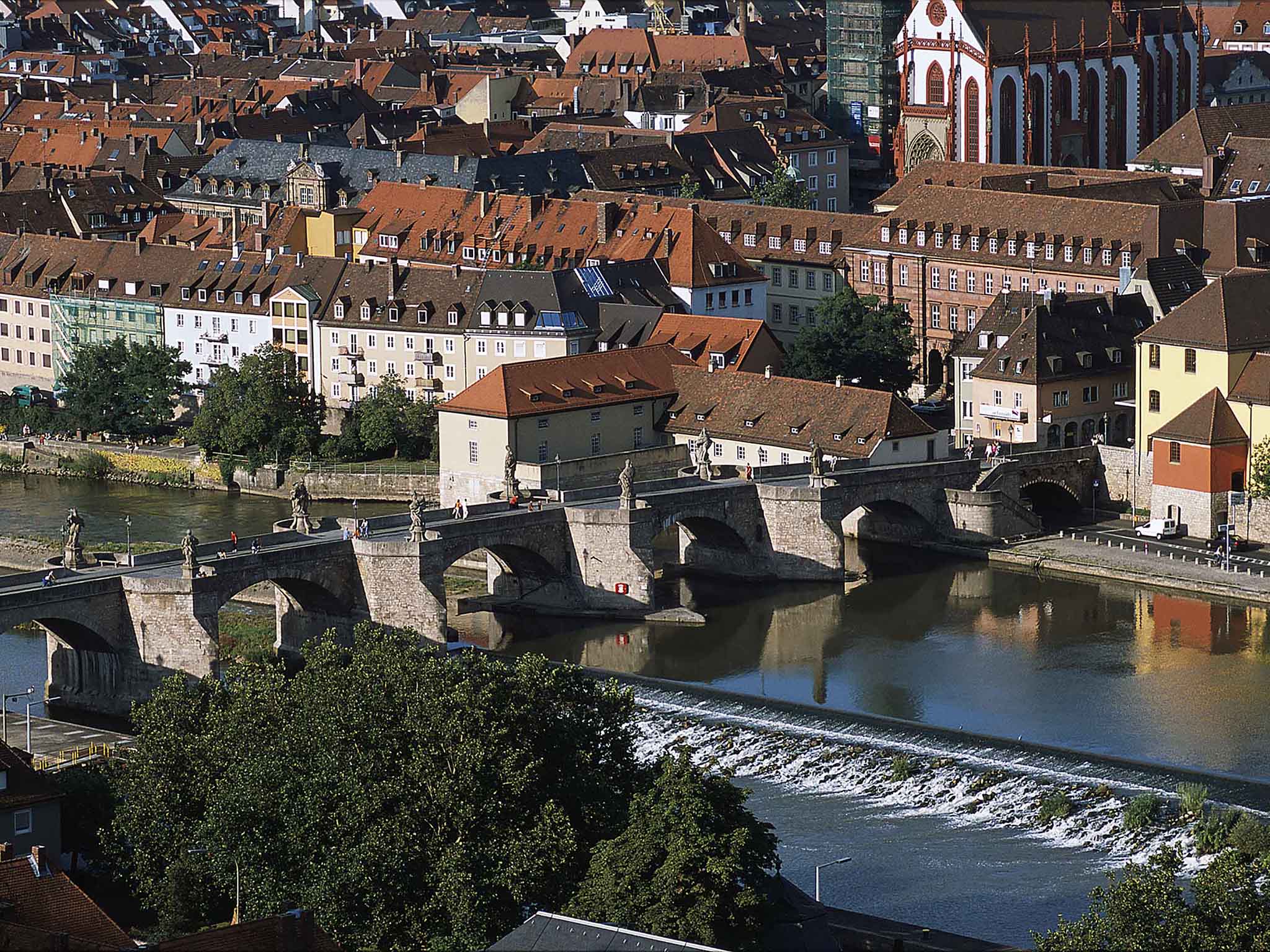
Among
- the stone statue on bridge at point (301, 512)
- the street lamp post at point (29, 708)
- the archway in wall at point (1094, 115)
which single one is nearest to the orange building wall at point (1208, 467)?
the stone statue on bridge at point (301, 512)

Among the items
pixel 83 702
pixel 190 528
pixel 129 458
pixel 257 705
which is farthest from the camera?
pixel 129 458

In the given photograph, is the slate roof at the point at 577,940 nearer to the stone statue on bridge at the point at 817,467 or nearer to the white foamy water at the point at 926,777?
Answer: the white foamy water at the point at 926,777

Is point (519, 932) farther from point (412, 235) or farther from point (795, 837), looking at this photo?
point (412, 235)

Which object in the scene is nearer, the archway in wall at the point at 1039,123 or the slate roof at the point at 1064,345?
the slate roof at the point at 1064,345

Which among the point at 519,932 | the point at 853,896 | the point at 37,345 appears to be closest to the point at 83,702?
the point at 853,896

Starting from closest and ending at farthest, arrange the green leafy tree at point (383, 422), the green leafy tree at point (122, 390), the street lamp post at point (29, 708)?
the street lamp post at point (29, 708)
the green leafy tree at point (383, 422)
the green leafy tree at point (122, 390)

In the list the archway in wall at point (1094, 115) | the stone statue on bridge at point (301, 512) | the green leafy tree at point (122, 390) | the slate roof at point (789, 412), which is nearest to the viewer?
the stone statue on bridge at point (301, 512)

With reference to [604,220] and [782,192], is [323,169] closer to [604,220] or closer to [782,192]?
[604,220]
